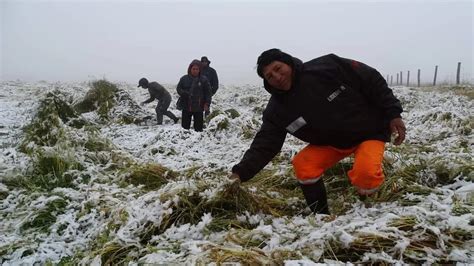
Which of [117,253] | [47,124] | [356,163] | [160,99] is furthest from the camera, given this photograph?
[160,99]

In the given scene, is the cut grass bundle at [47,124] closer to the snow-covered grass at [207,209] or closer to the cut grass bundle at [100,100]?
the snow-covered grass at [207,209]

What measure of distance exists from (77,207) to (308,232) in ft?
6.25

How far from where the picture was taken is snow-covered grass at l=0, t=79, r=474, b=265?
1952 mm

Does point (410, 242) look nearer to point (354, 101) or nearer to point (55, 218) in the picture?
point (354, 101)

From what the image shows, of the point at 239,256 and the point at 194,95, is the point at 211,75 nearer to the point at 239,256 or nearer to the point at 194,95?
the point at 194,95

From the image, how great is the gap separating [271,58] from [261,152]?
66 centimetres

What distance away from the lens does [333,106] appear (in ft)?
9.01

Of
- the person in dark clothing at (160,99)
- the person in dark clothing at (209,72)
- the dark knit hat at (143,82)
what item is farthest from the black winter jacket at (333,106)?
the dark knit hat at (143,82)

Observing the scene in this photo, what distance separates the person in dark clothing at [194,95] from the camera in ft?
23.9

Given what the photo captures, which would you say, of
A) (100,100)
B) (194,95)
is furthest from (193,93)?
(100,100)

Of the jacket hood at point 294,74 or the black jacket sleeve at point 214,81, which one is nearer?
the jacket hood at point 294,74

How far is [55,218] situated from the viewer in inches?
121

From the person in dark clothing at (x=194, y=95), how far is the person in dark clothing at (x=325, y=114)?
176 inches

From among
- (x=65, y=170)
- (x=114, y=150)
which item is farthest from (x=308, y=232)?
(x=114, y=150)
